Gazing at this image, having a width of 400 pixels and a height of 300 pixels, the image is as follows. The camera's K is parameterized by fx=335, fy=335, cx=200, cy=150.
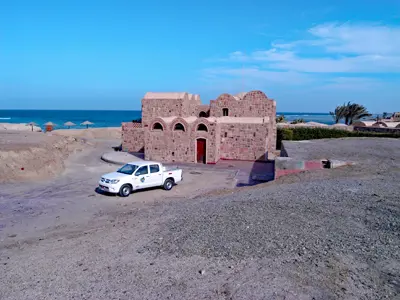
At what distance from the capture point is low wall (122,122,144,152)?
34312 mm

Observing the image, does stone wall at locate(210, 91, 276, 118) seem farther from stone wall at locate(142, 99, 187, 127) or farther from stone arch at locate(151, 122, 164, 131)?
stone arch at locate(151, 122, 164, 131)

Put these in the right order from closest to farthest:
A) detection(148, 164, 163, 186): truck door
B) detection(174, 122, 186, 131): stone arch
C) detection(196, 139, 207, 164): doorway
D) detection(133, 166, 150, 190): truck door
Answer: detection(133, 166, 150, 190): truck door < detection(148, 164, 163, 186): truck door < detection(196, 139, 207, 164): doorway < detection(174, 122, 186, 131): stone arch

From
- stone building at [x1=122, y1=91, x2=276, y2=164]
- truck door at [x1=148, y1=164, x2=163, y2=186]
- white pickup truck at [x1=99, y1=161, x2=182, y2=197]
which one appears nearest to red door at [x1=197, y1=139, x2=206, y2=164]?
stone building at [x1=122, y1=91, x2=276, y2=164]

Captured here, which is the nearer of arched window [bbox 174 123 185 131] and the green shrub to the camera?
arched window [bbox 174 123 185 131]

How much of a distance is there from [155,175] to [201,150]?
1029 centimetres

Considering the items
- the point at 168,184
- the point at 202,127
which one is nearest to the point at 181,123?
the point at 202,127

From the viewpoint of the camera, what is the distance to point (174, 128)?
28.3 m

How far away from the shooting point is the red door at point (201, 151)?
28.1 meters

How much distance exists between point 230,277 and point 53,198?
43.4ft

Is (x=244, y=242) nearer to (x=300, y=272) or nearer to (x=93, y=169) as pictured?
(x=300, y=272)

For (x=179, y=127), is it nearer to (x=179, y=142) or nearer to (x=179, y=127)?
(x=179, y=127)

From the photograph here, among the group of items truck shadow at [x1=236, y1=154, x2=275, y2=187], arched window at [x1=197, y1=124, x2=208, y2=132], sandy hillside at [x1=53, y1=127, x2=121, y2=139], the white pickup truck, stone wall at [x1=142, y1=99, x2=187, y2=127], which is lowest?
truck shadow at [x1=236, y1=154, x2=275, y2=187]

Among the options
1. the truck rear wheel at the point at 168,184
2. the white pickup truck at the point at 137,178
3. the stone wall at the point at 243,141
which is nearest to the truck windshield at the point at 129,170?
the white pickup truck at the point at 137,178

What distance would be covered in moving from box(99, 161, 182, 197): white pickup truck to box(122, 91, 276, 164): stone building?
879 cm
